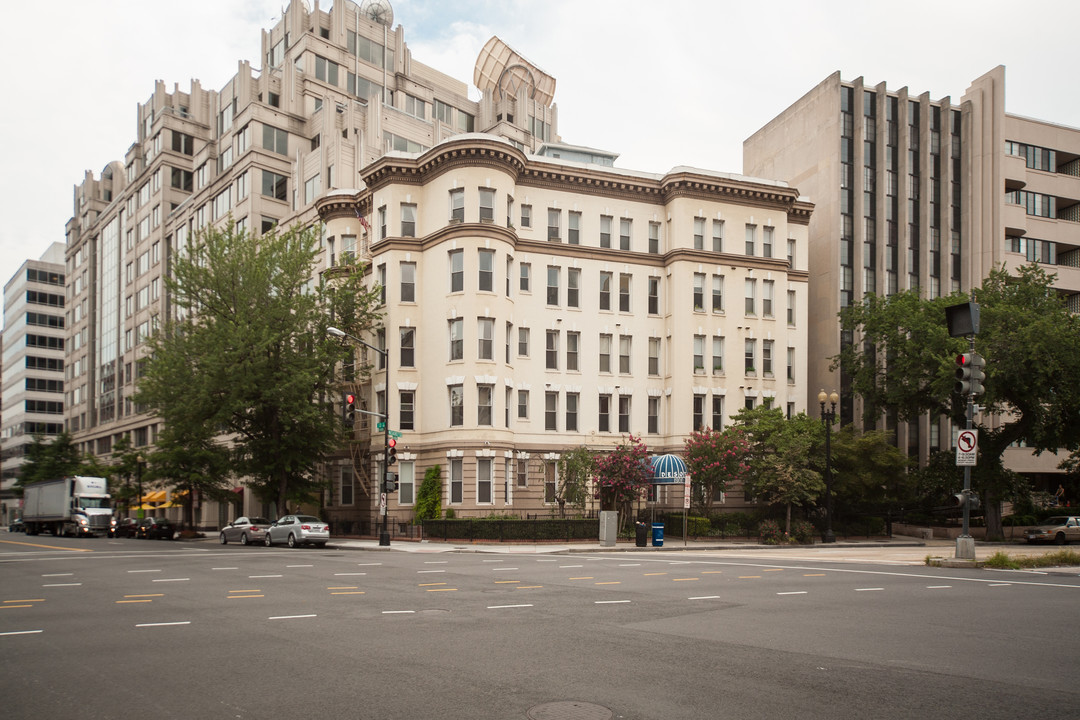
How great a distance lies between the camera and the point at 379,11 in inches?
2869

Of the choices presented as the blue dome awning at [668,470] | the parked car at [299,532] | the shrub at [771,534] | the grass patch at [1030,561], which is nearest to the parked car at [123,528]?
the parked car at [299,532]

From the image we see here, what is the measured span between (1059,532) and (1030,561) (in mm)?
24779

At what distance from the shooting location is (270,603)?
1516 cm

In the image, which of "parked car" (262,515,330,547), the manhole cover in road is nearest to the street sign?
the manhole cover in road

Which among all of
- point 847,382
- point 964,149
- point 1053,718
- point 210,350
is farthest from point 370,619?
point 964,149

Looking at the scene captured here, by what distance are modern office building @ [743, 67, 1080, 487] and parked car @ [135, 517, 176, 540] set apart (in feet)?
136

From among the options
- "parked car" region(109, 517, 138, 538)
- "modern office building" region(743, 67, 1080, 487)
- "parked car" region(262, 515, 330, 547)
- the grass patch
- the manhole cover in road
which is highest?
"modern office building" region(743, 67, 1080, 487)

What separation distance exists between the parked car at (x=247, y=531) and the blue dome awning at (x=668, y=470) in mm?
18996

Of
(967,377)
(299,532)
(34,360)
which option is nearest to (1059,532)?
(967,377)

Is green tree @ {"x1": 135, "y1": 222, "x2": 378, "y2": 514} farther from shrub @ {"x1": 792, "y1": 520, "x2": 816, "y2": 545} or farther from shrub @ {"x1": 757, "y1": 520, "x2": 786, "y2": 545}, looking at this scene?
shrub @ {"x1": 792, "y1": 520, "x2": 816, "y2": 545}

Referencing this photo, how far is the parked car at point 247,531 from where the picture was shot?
3947 cm

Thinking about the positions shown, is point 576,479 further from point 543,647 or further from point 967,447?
point 543,647

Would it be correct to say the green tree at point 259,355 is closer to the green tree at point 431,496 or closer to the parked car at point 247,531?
the parked car at point 247,531

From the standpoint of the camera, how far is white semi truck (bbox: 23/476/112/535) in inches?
2153
